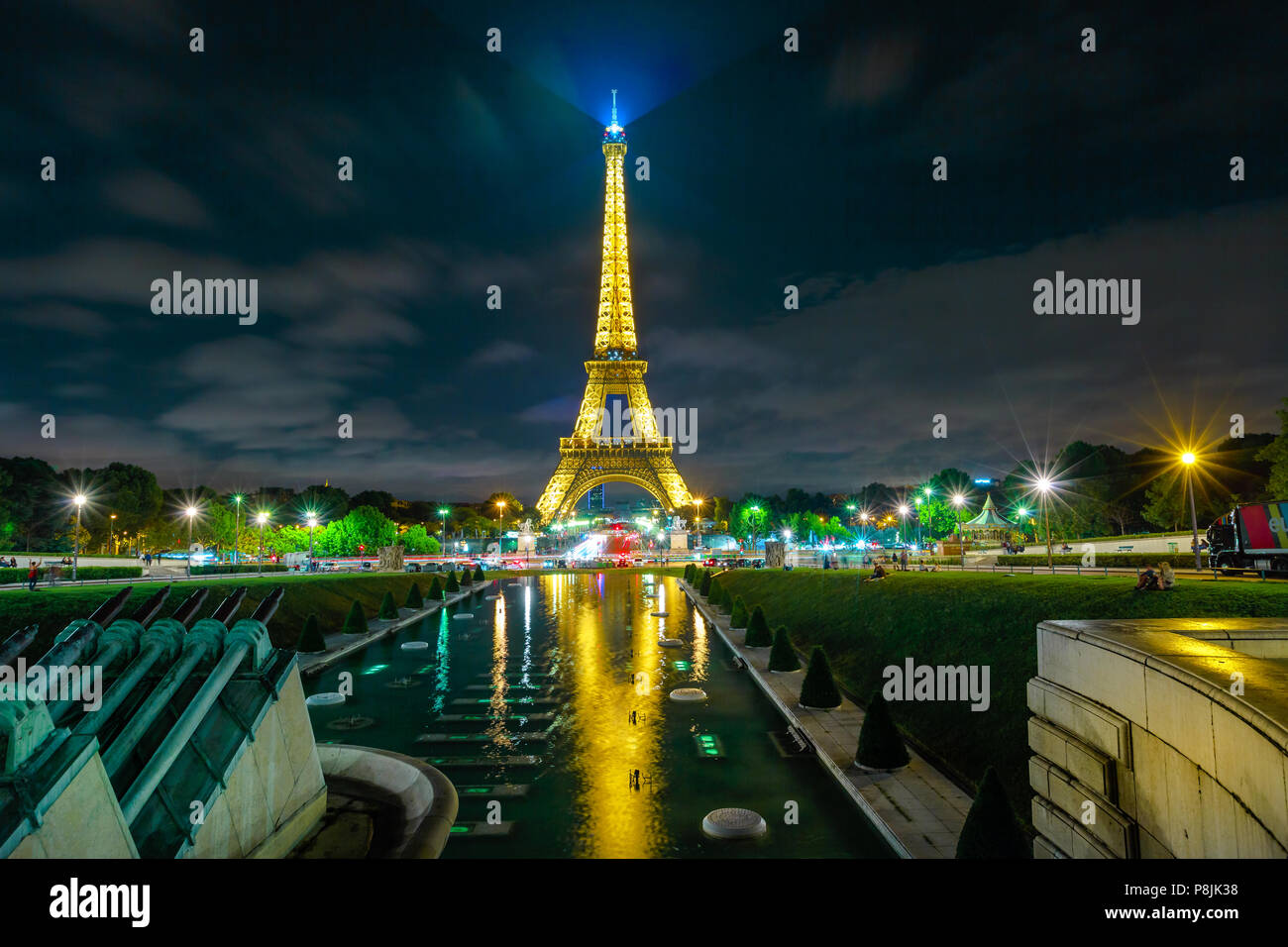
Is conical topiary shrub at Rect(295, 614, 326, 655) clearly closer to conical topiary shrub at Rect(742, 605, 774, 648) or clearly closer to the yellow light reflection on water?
the yellow light reflection on water

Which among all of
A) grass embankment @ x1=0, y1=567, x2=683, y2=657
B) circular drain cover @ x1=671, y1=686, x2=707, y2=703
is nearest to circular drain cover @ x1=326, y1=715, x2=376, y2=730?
grass embankment @ x1=0, y1=567, x2=683, y2=657

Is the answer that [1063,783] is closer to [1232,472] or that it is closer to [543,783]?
[543,783]

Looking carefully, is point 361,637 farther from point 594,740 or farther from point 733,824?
point 733,824

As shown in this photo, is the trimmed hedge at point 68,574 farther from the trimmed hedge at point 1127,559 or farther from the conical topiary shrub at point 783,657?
the trimmed hedge at point 1127,559

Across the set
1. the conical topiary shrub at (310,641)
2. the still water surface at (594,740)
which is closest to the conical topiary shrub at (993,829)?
the still water surface at (594,740)

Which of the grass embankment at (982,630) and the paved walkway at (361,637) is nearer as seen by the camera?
the grass embankment at (982,630)
